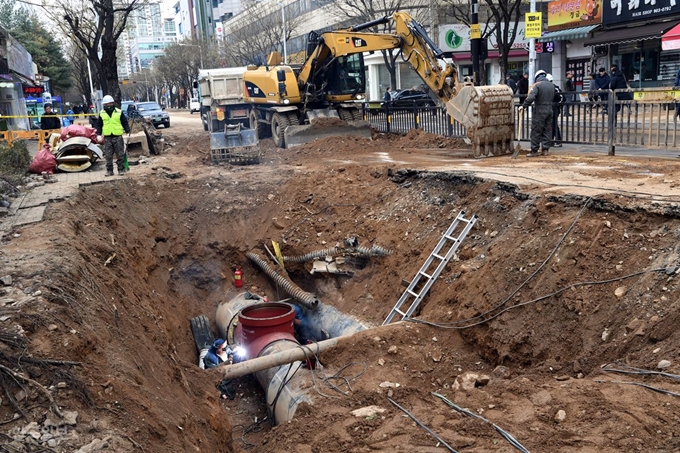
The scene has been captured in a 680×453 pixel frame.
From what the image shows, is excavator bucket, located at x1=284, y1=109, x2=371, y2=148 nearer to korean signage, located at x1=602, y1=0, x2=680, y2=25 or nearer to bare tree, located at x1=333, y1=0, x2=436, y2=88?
korean signage, located at x1=602, y1=0, x2=680, y2=25

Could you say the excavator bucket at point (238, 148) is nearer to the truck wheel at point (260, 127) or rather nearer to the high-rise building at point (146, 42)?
the truck wheel at point (260, 127)

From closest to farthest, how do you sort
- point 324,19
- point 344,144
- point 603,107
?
point 603,107, point 344,144, point 324,19

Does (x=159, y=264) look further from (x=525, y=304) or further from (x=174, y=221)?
(x=525, y=304)

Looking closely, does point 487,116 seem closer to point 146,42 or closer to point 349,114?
point 349,114

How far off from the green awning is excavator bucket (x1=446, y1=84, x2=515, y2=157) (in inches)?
737

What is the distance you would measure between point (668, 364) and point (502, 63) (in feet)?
69.3

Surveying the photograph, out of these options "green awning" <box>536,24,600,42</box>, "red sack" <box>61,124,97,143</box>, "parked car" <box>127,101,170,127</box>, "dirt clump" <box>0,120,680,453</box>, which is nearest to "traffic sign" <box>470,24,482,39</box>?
"dirt clump" <box>0,120,680,453</box>

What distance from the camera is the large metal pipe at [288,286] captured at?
10734 mm

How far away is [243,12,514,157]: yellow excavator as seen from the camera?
13773mm

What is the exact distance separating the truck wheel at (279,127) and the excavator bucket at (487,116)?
20.4ft

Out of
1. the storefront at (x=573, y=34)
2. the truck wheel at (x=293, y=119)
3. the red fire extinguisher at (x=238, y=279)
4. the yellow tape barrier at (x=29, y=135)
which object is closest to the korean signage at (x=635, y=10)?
the storefront at (x=573, y=34)

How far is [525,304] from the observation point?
737cm

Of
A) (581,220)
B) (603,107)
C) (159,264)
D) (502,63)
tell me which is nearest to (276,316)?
(159,264)

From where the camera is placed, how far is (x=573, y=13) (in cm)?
3080
